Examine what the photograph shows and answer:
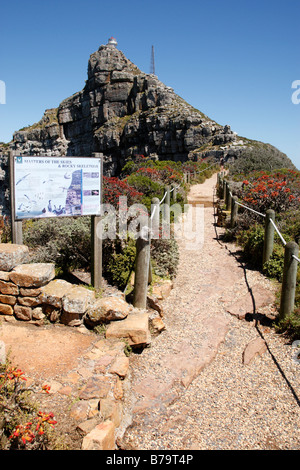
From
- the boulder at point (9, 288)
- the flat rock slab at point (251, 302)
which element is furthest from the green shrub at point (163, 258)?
the boulder at point (9, 288)

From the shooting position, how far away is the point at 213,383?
4.18 meters

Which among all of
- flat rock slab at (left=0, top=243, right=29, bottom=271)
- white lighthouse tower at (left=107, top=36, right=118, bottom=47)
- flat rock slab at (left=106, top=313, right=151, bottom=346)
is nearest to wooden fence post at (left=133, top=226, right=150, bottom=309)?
flat rock slab at (left=106, top=313, right=151, bottom=346)

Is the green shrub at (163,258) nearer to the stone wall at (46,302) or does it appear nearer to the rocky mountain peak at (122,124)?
the stone wall at (46,302)

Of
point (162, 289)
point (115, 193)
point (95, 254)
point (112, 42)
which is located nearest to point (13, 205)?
point (95, 254)

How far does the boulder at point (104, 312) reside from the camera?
4.79 metres

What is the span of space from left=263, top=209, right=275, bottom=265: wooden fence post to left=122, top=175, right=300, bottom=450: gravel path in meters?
0.80

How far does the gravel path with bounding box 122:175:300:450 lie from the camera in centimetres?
337

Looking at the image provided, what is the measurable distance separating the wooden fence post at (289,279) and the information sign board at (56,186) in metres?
3.02

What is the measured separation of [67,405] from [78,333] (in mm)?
1489

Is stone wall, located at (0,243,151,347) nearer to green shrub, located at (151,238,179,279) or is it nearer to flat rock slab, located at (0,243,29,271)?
flat rock slab, located at (0,243,29,271)

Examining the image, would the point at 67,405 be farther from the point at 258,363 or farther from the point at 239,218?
the point at 239,218

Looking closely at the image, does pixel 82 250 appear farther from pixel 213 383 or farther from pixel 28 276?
pixel 213 383

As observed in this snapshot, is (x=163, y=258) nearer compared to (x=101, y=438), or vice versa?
(x=101, y=438)

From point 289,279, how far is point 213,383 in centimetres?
188
